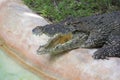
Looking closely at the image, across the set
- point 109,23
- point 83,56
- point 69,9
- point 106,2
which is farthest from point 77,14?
point 83,56

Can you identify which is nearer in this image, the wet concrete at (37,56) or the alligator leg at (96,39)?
the wet concrete at (37,56)

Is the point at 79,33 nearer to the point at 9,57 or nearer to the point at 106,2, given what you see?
the point at 9,57

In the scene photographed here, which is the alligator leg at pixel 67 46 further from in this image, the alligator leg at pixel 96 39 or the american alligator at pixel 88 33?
the alligator leg at pixel 96 39

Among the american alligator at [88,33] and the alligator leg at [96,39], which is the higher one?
the american alligator at [88,33]

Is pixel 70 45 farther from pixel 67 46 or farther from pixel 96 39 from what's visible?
pixel 96 39

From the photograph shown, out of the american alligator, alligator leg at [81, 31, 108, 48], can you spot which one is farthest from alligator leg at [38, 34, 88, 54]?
alligator leg at [81, 31, 108, 48]

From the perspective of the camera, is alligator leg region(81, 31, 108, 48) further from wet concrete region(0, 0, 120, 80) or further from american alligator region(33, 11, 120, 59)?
wet concrete region(0, 0, 120, 80)

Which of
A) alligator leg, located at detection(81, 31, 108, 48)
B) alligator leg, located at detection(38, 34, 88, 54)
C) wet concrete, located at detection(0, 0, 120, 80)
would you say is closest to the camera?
wet concrete, located at detection(0, 0, 120, 80)

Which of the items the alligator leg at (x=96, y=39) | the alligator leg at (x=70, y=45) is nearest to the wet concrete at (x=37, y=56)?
the alligator leg at (x=70, y=45)

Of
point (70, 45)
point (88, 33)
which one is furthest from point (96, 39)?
point (70, 45)
